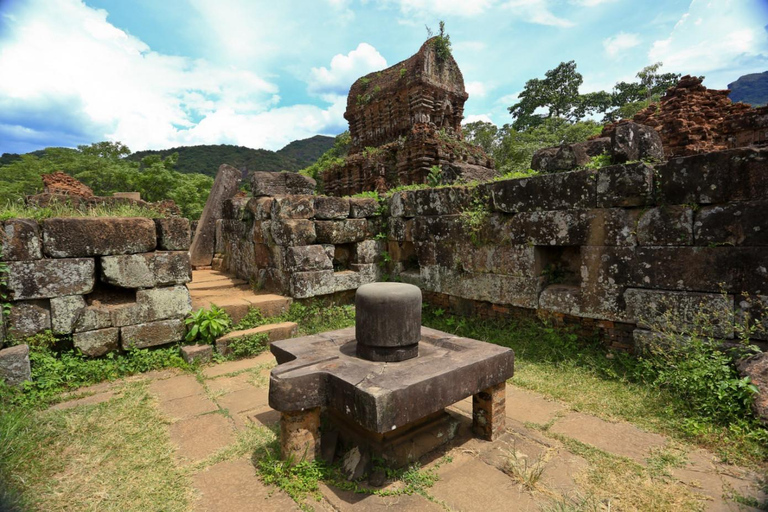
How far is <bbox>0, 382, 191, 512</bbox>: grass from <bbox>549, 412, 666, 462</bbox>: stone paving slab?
2.96 meters

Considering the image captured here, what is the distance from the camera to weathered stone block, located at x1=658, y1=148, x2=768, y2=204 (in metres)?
3.46

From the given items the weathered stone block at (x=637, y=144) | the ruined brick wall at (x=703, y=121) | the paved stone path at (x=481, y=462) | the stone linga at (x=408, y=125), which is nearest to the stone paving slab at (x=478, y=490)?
the paved stone path at (x=481, y=462)

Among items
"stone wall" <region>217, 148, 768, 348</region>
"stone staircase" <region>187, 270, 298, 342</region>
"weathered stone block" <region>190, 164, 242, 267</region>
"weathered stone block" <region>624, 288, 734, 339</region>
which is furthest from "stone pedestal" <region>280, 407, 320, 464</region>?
"weathered stone block" <region>190, 164, 242, 267</region>

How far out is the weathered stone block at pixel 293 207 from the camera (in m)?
6.01

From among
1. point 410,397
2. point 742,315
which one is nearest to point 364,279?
point 410,397

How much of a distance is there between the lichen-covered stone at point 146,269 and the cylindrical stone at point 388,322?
301cm

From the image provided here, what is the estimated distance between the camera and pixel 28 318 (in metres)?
4.07

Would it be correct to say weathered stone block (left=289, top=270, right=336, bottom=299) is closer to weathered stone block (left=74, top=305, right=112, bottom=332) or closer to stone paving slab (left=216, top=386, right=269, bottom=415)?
stone paving slab (left=216, top=386, right=269, bottom=415)

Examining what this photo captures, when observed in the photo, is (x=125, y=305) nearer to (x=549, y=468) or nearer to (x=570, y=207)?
(x=549, y=468)

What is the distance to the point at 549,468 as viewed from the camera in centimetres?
281

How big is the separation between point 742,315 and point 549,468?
242 centimetres

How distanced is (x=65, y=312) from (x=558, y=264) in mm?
5898

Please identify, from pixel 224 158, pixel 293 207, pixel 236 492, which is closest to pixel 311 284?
pixel 293 207

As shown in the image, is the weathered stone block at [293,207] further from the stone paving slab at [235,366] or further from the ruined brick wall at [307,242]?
the stone paving slab at [235,366]
